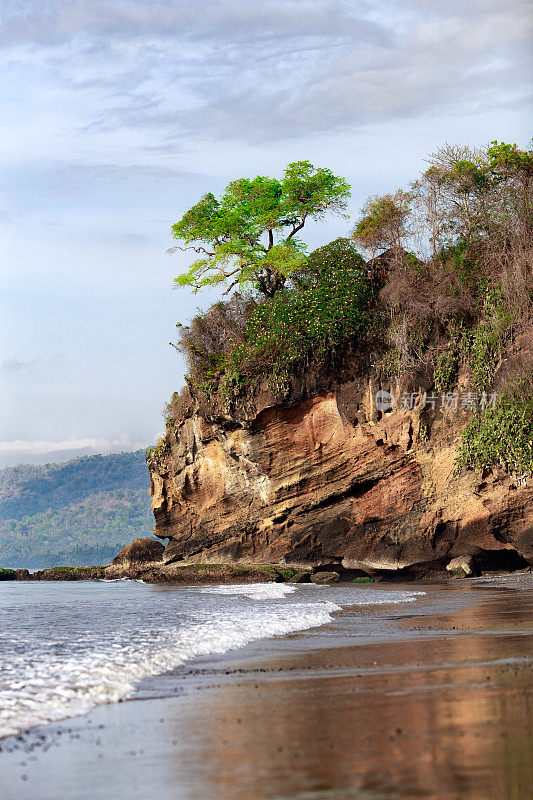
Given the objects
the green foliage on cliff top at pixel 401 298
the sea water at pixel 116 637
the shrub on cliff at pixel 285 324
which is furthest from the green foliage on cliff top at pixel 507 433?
the shrub on cliff at pixel 285 324

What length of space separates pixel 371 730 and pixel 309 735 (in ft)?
1.23

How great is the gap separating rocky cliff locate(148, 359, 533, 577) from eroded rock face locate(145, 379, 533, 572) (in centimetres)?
4

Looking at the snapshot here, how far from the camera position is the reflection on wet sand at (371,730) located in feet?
11.6

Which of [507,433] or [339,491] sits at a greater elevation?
[507,433]

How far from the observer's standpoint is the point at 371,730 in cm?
453

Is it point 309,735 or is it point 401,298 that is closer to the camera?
point 309,735

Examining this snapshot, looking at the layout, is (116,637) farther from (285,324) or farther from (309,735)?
(285,324)

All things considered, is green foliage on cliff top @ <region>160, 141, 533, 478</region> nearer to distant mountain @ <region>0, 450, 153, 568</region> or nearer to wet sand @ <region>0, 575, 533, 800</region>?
wet sand @ <region>0, 575, 533, 800</region>

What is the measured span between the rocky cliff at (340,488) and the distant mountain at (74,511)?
8516cm

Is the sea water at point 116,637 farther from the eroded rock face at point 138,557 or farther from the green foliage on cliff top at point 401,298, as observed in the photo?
the eroded rock face at point 138,557

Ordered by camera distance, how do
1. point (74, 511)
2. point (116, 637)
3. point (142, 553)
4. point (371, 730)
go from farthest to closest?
point (74, 511) → point (142, 553) → point (116, 637) → point (371, 730)

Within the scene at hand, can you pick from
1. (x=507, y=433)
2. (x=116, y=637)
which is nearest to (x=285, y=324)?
(x=507, y=433)

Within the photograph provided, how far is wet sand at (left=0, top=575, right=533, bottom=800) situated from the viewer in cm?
360

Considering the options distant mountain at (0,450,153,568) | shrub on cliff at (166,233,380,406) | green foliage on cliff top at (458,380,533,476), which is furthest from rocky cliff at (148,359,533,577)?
distant mountain at (0,450,153,568)
